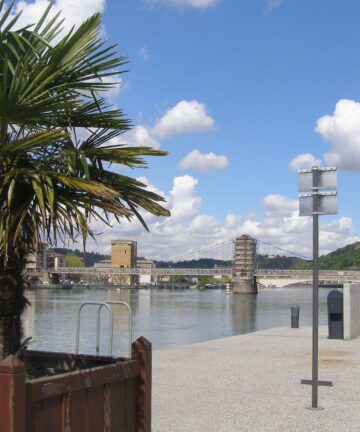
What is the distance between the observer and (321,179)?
852cm

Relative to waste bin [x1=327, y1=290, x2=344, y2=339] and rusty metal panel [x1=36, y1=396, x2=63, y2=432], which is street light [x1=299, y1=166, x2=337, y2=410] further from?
waste bin [x1=327, y1=290, x2=344, y2=339]

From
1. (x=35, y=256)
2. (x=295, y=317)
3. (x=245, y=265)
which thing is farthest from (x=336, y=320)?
(x=245, y=265)

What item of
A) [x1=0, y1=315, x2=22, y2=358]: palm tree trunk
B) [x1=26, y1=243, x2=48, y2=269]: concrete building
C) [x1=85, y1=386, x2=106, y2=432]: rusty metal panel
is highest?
[x1=26, y1=243, x2=48, y2=269]: concrete building

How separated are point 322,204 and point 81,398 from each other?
16.3 ft

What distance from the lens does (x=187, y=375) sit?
431 inches

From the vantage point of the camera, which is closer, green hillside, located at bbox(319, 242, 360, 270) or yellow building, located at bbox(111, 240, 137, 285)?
yellow building, located at bbox(111, 240, 137, 285)

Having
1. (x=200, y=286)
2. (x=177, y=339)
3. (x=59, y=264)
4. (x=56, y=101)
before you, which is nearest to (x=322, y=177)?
(x=56, y=101)

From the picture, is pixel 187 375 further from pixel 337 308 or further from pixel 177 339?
pixel 177 339

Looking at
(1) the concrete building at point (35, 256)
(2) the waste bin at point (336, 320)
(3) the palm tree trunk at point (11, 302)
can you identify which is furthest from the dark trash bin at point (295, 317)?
(3) the palm tree trunk at point (11, 302)

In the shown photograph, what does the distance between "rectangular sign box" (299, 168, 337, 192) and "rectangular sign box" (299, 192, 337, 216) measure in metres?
0.10

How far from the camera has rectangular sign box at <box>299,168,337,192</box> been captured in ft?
27.8

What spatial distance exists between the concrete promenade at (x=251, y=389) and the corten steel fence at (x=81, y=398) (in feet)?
6.48

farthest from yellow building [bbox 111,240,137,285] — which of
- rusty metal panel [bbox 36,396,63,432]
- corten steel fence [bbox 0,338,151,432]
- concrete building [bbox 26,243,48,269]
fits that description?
rusty metal panel [bbox 36,396,63,432]

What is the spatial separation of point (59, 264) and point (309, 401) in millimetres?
138760
